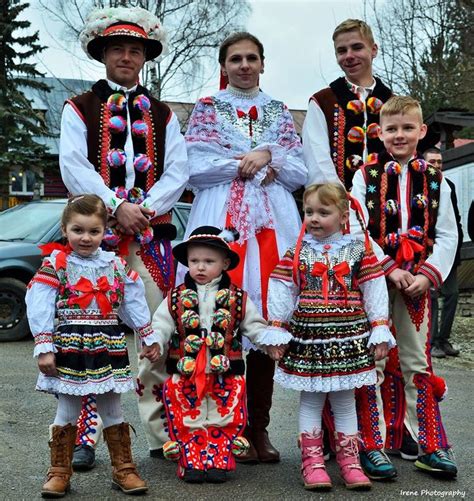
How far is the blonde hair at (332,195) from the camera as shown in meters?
3.64

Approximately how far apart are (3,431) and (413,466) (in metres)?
2.47

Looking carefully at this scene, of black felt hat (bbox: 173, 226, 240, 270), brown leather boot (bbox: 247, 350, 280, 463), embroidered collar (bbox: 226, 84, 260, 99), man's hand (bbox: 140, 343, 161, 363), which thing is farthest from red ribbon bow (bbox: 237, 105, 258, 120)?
man's hand (bbox: 140, 343, 161, 363)

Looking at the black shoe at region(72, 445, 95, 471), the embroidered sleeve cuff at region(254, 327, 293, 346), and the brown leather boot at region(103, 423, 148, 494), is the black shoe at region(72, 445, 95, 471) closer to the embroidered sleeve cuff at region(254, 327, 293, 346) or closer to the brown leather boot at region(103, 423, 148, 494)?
the brown leather boot at region(103, 423, 148, 494)

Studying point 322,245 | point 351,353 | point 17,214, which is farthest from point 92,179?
point 17,214

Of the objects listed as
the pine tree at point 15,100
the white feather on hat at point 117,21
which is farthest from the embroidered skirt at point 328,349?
the pine tree at point 15,100

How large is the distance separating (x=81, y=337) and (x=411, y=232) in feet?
5.73

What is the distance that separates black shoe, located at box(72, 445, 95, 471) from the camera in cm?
380

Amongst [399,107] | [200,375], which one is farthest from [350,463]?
[399,107]

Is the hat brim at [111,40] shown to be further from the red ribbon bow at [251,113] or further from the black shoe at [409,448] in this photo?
the black shoe at [409,448]

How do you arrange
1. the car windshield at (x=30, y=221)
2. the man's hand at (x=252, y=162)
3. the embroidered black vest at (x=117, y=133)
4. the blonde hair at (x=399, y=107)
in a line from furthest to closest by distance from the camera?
the car windshield at (x=30, y=221) < the man's hand at (x=252, y=162) < the embroidered black vest at (x=117, y=133) < the blonde hair at (x=399, y=107)

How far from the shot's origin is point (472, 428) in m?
4.98

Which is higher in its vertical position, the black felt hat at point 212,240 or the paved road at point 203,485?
the black felt hat at point 212,240

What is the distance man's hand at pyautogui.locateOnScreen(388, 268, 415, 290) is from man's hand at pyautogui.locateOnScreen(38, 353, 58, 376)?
1708 millimetres

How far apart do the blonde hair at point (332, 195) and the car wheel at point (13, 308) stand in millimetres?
5870
